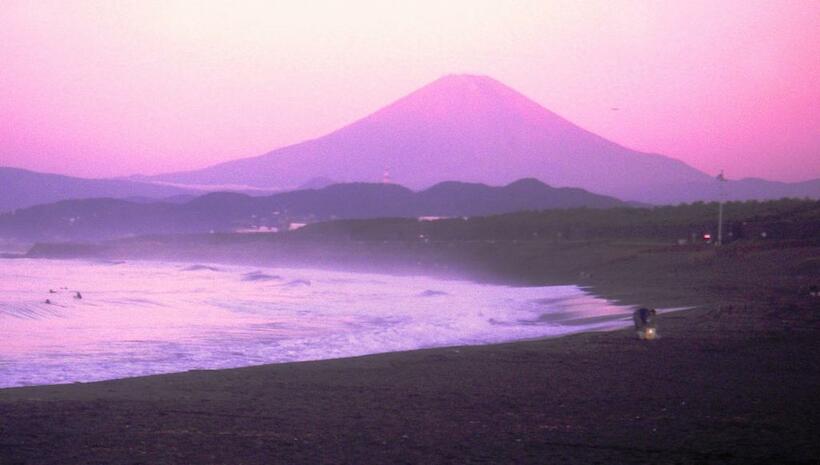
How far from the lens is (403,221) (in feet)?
277

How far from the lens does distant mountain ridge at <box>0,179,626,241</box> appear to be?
127 m

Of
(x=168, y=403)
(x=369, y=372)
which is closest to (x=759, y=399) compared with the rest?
(x=369, y=372)

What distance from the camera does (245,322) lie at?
20.4m

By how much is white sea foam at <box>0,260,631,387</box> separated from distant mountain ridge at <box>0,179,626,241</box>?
93751 mm

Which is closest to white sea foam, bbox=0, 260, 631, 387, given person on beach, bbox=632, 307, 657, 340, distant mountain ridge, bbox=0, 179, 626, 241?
person on beach, bbox=632, 307, 657, 340

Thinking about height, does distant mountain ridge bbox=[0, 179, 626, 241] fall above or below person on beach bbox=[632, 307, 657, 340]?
above

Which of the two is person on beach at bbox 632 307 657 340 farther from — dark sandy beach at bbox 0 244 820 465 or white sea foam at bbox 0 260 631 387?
white sea foam at bbox 0 260 631 387

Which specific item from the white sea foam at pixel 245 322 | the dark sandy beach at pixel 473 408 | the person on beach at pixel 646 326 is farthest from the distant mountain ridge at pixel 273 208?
the dark sandy beach at pixel 473 408

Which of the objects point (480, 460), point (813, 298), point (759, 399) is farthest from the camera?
point (813, 298)

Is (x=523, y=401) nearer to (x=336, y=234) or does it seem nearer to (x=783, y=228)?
(x=783, y=228)

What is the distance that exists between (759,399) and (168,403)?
18.6 feet

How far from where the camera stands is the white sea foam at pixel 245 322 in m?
14.2

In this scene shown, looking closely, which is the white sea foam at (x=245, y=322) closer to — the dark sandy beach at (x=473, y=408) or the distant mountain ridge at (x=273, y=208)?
the dark sandy beach at (x=473, y=408)

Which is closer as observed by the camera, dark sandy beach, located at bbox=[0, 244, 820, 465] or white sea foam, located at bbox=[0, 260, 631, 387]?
dark sandy beach, located at bbox=[0, 244, 820, 465]
